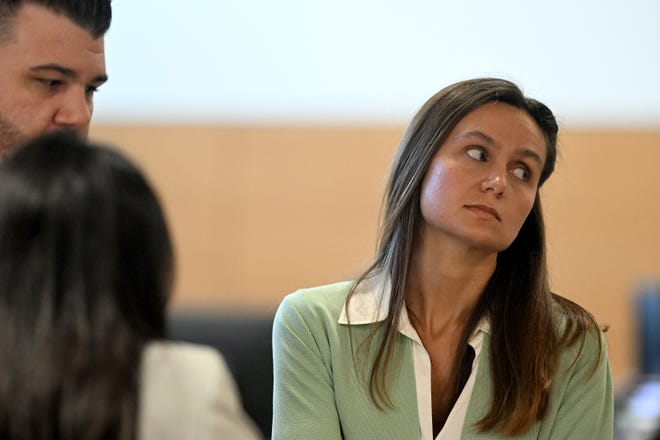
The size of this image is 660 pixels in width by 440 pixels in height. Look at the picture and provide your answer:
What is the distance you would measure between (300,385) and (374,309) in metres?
0.19

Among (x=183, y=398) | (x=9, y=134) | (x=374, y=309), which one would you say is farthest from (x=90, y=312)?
(x=374, y=309)

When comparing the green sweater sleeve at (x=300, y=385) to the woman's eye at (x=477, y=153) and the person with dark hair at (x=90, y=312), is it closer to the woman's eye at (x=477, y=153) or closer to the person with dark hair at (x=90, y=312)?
the woman's eye at (x=477, y=153)

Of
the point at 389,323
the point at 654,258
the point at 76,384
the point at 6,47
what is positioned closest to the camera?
the point at 76,384

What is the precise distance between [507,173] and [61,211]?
3.07ft

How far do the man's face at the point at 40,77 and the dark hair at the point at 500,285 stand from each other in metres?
0.58

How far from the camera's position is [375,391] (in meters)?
1.80

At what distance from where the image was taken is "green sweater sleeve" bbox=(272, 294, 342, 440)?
5.86ft

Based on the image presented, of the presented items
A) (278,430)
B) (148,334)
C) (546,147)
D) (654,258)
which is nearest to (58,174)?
(148,334)

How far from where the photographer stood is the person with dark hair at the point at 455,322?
1802mm

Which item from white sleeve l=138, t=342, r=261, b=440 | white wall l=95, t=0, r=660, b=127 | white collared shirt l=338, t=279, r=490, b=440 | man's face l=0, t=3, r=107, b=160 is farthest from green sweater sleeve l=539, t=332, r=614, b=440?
white wall l=95, t=0, r=660, b=127

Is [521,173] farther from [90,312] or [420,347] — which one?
[90,312]

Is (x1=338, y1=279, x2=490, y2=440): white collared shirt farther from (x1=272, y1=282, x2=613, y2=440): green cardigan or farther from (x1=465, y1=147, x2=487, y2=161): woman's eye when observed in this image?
(x1=465, y1=147, x2=487, y2=161): woman's eye

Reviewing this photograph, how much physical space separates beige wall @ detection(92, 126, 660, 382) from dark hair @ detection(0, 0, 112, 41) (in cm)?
242

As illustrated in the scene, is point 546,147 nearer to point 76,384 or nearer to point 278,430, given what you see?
point 278,430
